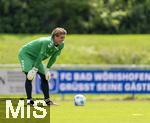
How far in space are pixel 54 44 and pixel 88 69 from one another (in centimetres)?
713

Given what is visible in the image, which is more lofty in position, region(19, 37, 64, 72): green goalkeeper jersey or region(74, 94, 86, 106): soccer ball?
region(19, 37, 64, 72): green goalkeeper jersey

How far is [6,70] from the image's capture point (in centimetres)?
2067

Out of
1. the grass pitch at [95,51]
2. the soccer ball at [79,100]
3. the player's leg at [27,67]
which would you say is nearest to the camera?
the player's leg at [27,67]

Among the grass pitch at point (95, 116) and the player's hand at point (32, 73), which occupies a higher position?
the player's hand at point (32, 73)

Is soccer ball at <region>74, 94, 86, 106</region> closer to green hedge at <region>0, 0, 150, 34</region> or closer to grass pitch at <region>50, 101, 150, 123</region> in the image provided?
grass pitch at <region>50, 101, 150, 123</region>

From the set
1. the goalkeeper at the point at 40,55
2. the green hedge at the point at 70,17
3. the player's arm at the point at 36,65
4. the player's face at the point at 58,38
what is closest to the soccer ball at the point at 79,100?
the goalkeeper at the point at 40,55

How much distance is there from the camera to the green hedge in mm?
41312

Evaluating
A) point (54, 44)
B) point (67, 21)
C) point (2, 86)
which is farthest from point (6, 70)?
point (67, 21)

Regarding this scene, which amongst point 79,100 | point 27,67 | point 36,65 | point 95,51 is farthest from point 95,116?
point 95,51

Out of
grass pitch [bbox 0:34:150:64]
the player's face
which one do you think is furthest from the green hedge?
the player's face

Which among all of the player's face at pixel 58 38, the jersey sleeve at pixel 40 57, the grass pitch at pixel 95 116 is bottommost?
the grass pitch at pixel 95 116

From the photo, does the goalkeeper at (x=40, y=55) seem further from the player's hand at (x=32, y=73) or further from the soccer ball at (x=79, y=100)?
the soccer ball at (x=79, y=100)

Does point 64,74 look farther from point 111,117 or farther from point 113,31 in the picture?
point 113,31

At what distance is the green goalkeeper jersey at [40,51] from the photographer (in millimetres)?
14117
